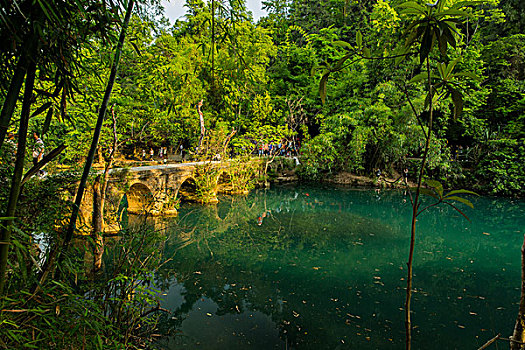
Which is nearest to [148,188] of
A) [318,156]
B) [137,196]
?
[137,196]

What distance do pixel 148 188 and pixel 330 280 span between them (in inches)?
213

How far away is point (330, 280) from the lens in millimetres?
5016

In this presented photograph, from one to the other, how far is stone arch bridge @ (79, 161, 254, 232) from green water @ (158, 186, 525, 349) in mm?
A: 921

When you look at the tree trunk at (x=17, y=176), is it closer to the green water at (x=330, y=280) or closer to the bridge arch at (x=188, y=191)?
the green water at (x=330, y=280)

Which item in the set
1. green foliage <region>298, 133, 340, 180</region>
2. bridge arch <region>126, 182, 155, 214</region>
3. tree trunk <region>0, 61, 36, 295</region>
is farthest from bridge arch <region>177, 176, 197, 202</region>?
tree trunk <region>0, 61, 36, 295</region>

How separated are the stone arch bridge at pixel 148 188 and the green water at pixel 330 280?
921 millimetres

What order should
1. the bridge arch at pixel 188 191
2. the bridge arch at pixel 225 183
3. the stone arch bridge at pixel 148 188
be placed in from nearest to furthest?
the stone arch bridge at pixel 148 188
the bridge arch at pixel 188 191
the bridge arch at pixel 225 183

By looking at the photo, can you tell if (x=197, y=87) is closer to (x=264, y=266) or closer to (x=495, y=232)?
(x=264, y=266)

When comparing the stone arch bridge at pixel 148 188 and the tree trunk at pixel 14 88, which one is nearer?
the tree trunk at pixel 14 88

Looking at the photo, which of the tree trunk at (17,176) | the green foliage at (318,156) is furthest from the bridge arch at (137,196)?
the green foliage at (318,156)

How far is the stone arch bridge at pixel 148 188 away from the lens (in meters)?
5.94

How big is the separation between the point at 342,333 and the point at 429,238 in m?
5.49

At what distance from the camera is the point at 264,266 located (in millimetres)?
5520

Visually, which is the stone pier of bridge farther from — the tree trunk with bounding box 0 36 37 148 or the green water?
the tree trunk with bounding box 0 36 37 148
